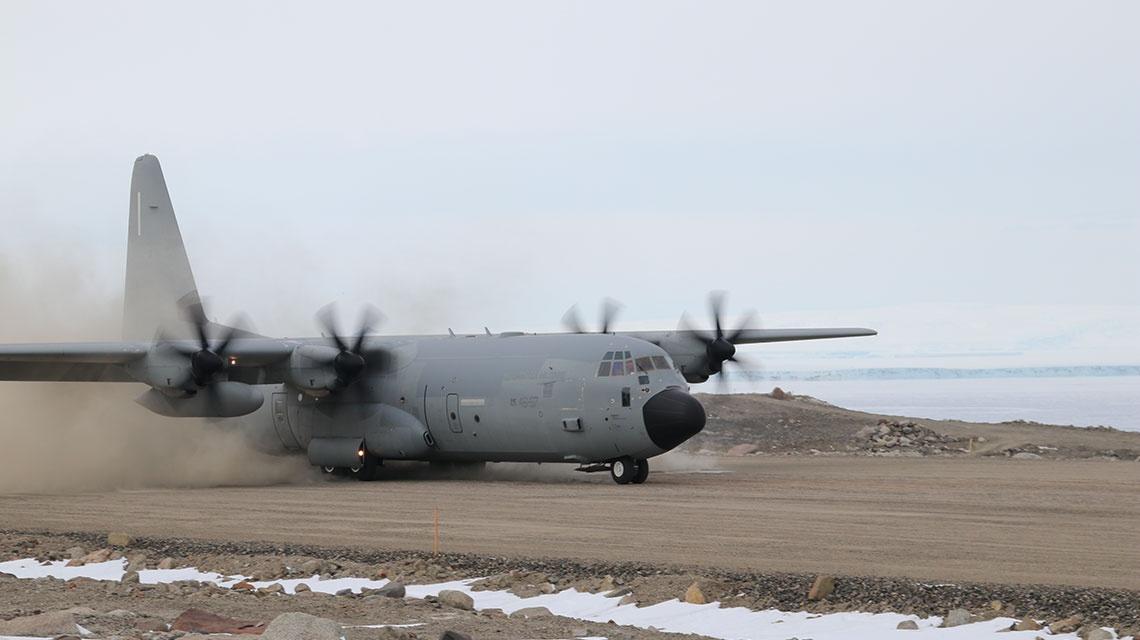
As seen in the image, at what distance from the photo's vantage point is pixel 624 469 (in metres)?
29.0

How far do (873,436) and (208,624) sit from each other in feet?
120

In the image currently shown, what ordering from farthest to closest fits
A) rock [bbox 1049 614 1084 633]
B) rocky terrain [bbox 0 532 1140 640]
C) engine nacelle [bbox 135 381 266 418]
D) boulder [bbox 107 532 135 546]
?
engine nacelle [bbox 135 381 266 418]
boulder [bbox 107 532 135 546]
rock [bbox 1049 614 1084 633]
rocky terrain [bbox 0 532 1140 640]

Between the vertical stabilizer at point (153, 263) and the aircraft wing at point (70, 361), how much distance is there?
3.67 m

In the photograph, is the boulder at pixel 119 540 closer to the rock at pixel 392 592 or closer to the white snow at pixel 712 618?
the white snow at pixel 712 618

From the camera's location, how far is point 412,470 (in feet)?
114

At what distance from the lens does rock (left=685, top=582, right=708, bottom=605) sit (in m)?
14.8

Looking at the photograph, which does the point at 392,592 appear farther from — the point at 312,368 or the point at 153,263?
the point at 153,263

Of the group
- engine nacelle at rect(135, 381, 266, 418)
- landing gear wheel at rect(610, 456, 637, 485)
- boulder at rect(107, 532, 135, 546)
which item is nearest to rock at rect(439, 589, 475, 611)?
boulder at rect(107, 532, 135, 546)

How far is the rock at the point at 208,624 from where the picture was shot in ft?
41.3

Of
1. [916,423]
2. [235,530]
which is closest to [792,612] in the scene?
[235,530]

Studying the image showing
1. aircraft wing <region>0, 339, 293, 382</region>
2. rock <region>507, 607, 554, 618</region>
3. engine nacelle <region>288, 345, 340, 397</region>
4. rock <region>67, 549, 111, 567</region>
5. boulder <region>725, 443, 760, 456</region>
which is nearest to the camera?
rock <region>507, 607, 554, 618</region>

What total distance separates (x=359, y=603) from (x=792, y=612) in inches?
172

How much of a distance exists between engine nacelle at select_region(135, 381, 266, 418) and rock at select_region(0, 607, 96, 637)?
56.9ft

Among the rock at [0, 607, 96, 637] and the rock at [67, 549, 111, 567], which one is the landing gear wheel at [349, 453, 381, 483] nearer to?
the rock at [67, 549, 111, 567]
